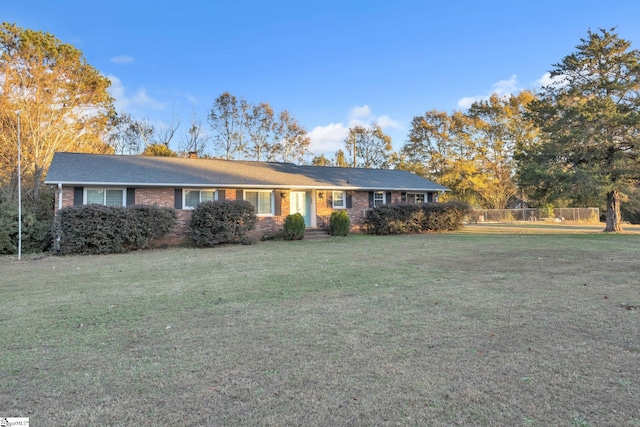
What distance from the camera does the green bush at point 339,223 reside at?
17250 millimetres

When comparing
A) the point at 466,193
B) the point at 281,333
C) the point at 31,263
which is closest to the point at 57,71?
the point at 31,263

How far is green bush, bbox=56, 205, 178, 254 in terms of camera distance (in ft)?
39.7

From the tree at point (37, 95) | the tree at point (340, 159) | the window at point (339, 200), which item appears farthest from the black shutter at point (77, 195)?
the tree at point (340, 159)

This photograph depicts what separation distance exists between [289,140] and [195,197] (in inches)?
857

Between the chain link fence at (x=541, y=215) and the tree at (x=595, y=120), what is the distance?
15922 mm

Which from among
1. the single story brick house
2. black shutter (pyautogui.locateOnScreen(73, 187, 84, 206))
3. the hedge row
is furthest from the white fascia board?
the hedge row

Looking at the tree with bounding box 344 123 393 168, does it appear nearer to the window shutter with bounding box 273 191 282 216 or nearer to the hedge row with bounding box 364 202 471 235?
the hedge row with bounding box 364 202 471 235

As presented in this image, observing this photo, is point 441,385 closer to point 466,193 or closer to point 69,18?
point 69,18

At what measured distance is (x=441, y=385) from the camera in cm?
279

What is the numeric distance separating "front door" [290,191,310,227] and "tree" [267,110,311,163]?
18.2m

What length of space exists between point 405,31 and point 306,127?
73.1ft

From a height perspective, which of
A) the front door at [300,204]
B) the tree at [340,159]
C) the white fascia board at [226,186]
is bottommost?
the front door at [300,204]

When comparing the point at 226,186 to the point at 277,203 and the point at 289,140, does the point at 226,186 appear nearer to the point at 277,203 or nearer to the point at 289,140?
the point at 277,203

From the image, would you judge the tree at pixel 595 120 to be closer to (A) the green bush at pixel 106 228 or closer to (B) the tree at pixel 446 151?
(A) the green bush at pixel 106 228
